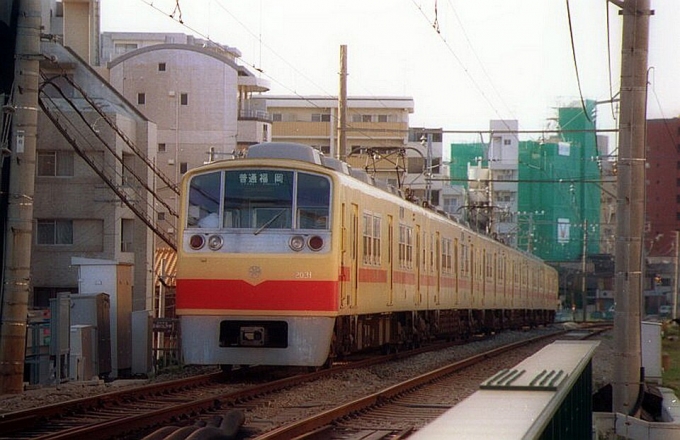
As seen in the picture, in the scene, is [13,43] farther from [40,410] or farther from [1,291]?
[40,410]

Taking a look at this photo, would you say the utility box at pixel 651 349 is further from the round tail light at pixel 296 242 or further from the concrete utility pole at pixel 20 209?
the concrete utility pole at pixel 20 209

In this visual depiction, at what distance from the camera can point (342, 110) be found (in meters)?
24.8

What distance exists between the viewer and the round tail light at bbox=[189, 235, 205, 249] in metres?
13.8

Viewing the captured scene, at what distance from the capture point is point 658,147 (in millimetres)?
82000

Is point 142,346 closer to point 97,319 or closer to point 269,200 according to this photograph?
point 97,319

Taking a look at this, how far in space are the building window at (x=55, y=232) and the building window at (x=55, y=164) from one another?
50.8 inches

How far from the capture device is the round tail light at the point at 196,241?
45.2 ft

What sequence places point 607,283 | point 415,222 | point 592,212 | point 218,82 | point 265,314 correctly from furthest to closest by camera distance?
point 607,283 → point 592,212 → point 218,82 → point 415,222 → point 265,314

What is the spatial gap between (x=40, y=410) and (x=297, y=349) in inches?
160

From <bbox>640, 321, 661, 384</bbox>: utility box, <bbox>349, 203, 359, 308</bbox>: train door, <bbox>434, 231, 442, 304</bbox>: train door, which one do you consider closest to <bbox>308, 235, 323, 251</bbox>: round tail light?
<bbox>349, 203, 359, 308</bbox>: train door

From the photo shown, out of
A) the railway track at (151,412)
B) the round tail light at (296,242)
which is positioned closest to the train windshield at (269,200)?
the round tail light at (296,242)

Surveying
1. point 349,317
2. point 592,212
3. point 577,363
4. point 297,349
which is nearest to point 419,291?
point 349,317

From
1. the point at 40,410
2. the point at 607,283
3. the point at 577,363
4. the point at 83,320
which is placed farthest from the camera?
the point at 607,283

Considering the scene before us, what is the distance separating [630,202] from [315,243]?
10.9ft
